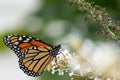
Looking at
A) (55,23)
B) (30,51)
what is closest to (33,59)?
(30,51)

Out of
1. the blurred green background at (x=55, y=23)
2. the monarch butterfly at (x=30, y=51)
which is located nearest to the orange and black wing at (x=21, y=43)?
the monarch butterfly at (x=30, y=51)

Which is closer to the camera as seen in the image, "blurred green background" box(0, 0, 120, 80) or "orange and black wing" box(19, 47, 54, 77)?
"orange and black wing" box(19, 47, 54, 77)

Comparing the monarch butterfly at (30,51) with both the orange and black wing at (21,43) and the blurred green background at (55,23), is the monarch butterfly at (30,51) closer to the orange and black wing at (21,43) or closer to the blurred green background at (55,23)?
the orange and black wing at (21,43)

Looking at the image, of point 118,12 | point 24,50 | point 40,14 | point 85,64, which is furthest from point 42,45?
point 40,14

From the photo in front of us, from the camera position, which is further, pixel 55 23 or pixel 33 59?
pixel 55 23

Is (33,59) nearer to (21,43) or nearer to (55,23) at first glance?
(21,43)

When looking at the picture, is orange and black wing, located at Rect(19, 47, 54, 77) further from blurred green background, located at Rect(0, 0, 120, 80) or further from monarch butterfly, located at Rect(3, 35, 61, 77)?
blurred green background, located at Rect(0, 0, 120, 80)

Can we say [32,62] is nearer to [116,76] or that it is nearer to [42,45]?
[42,45]

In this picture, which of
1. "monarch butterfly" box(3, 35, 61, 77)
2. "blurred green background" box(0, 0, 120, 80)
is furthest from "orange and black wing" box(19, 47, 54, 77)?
"blurred green background" box(0, 0, 120, 80)
